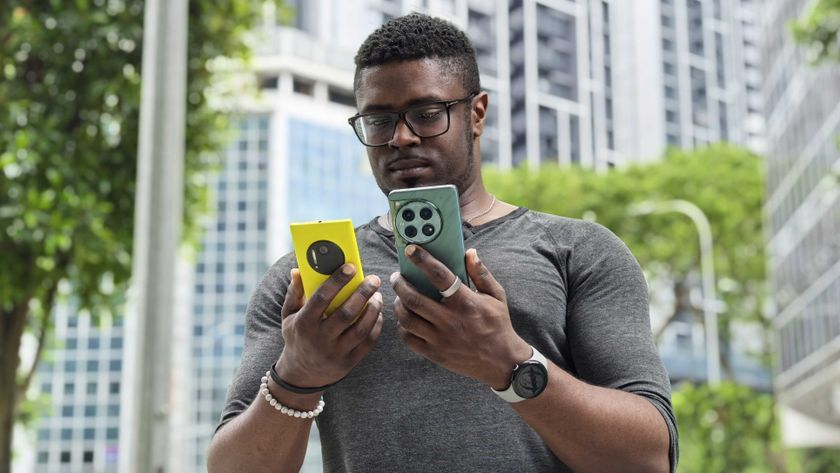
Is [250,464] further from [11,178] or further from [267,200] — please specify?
[267,200]

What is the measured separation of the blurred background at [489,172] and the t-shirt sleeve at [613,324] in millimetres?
394

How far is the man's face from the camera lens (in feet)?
5.00

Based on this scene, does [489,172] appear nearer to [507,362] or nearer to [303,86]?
[303,86]

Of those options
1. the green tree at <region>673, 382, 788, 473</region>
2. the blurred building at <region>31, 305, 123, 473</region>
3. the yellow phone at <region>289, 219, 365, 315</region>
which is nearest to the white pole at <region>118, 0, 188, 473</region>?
the yellow phone at <region>289, 219, 365, 315</region>

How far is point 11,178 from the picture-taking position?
498 cm

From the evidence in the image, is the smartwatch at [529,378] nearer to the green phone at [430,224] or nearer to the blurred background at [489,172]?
the green phone at [430,224]

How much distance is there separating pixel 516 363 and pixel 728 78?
42.0 feet

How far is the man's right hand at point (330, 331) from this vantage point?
130cm

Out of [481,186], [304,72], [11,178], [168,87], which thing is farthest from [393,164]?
[304,72]

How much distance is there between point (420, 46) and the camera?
5.06 feet

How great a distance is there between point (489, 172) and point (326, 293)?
44.5 feet

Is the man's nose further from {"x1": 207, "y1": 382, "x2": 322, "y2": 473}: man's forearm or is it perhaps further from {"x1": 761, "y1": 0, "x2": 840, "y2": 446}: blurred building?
{"x1": 761, "y1": 0, "x2": 840, "y2": 446}: blurred building

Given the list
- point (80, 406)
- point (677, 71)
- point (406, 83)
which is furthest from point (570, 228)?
point (80, 406)

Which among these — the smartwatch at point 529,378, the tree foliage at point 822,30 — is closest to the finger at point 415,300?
the smartwatch at point 529,378
